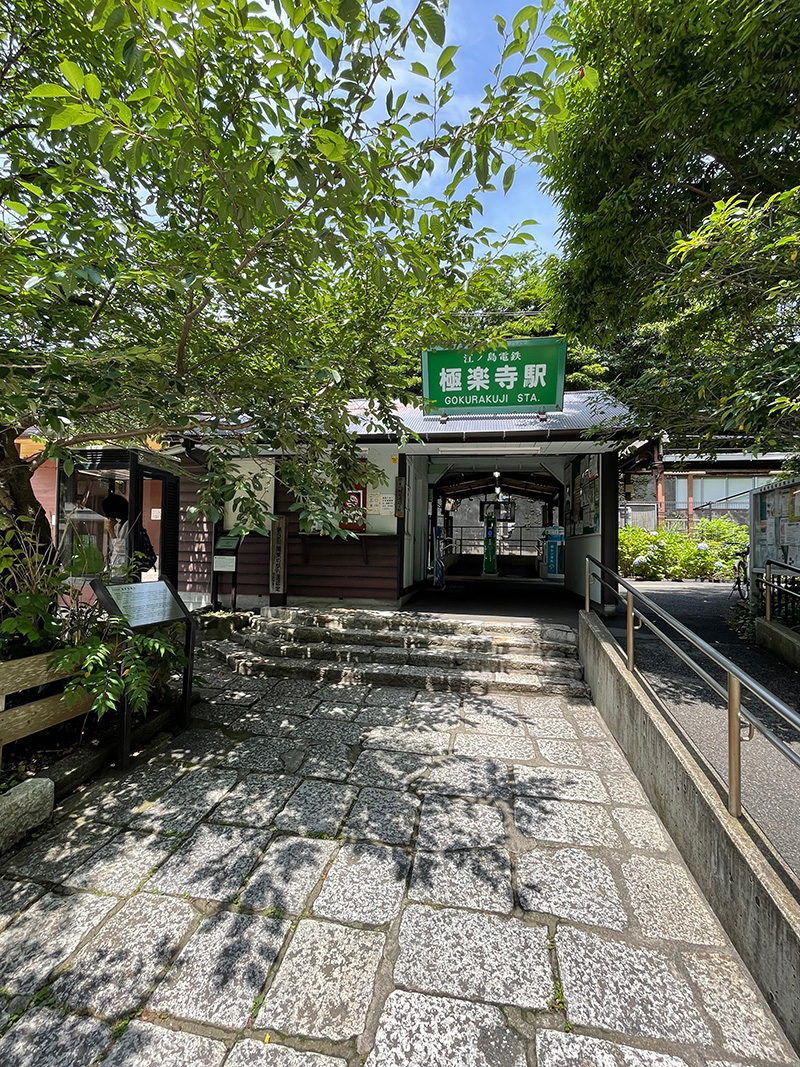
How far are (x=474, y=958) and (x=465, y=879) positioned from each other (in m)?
0.40

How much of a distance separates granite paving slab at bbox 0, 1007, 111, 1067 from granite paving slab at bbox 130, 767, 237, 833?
924mm

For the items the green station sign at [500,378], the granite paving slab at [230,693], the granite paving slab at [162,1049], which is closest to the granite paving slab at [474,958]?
the granite paving slab at [162,1049]

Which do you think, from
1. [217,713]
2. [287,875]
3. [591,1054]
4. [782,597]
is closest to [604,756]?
[591,1054]

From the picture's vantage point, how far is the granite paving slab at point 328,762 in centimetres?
296

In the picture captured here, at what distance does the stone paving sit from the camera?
1.42 metres

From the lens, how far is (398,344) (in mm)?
3635

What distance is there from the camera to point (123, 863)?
2166 mm

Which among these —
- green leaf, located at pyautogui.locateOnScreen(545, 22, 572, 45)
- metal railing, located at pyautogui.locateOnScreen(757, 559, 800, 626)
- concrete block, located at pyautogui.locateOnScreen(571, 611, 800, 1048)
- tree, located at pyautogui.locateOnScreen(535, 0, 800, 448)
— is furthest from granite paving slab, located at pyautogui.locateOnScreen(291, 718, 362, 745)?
metal railing, located at pyautogui.locateOnScreen(757, 559, 800, 626)

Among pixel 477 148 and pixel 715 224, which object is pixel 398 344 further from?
pixel 715 224

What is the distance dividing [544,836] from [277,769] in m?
1.68

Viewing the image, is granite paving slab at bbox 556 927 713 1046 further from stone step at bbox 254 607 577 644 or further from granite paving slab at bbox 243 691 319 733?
stone step at bbox 254 607 577 644

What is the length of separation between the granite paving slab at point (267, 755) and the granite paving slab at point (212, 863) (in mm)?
612

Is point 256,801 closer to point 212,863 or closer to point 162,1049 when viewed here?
point 212,863

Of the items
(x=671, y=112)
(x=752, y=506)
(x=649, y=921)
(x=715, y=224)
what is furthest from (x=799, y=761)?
(x=752, y=506)
